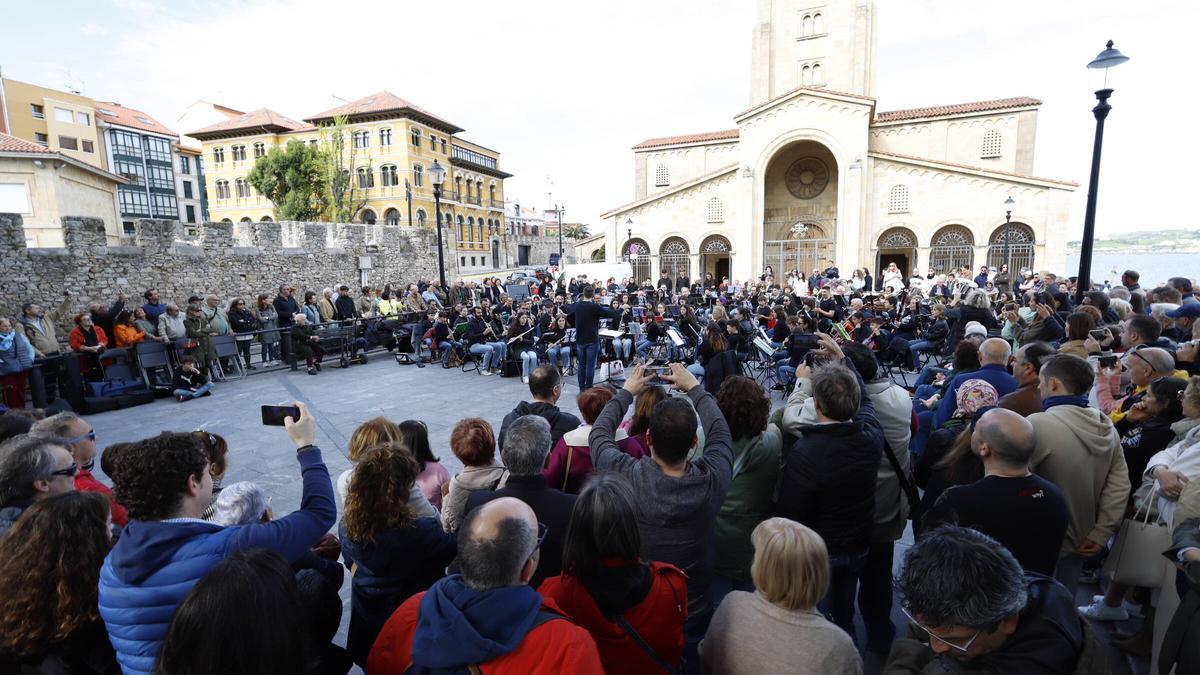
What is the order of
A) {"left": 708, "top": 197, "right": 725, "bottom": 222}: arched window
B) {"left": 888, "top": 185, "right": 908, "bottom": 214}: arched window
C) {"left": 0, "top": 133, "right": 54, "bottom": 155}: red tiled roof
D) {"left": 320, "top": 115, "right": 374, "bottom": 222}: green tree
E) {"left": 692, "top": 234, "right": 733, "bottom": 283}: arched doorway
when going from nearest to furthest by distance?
{"left": 0, "top": 133, "right": 54, "bottom": 155}: red tiled roof < {"left": 888, "top": 185, "right": 908, "bottom": 214}: arched window < {"left": 708, "top": 197, "right": 725, "bottom": 222}: arched window < {"left": 692, "top": 234, "right": 733, "bottom": 283}: arched doorway < {"left": 320, "top": 115, "right": 374, "bottom": 222}: green tree

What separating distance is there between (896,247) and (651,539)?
89.9 ft

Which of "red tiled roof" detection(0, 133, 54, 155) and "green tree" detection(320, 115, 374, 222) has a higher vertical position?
"green tree" detection(320, 115, 374, 222)

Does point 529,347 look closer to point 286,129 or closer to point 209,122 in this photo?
point 286,129

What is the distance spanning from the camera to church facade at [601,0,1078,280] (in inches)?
920

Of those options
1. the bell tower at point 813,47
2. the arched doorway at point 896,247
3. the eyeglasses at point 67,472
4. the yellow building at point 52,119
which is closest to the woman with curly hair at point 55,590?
the eyeglasses at point 67,472

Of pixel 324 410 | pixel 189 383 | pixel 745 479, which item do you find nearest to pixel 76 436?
pixel 745 479

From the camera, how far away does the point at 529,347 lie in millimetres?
10680

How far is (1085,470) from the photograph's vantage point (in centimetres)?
266

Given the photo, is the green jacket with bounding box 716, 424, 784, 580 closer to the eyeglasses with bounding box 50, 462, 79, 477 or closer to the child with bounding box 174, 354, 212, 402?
the eyeglasses with bounding box 50, 462, 79, 477

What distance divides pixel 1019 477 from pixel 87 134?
5307 cm

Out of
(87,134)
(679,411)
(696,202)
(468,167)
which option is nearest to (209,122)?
(87,134)

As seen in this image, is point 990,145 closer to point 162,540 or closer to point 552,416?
point 552,416

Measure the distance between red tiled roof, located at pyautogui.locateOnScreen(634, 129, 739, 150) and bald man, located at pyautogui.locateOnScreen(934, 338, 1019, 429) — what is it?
2942 centimetres

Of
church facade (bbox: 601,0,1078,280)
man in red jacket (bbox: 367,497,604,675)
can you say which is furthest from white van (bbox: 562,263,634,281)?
man in red jacket (bbox: 367,497,604,675)
